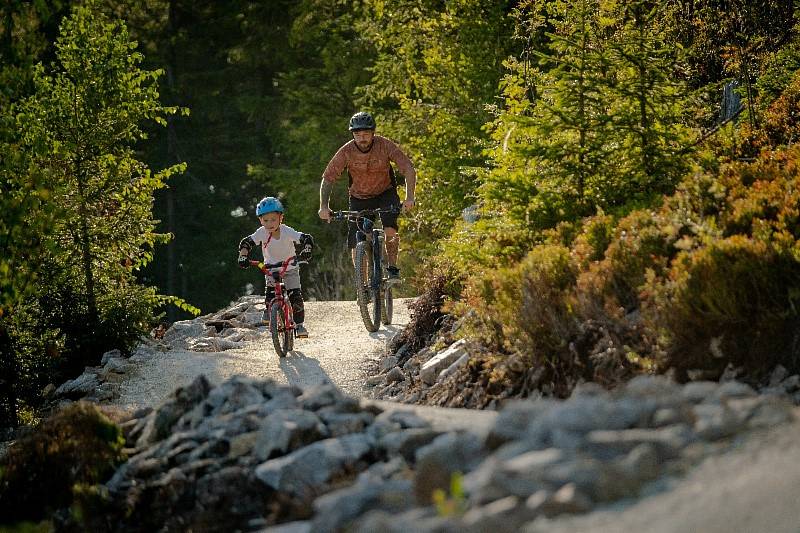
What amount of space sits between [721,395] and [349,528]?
1924mm

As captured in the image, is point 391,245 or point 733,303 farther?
point 391,245

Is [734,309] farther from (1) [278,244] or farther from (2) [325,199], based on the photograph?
(2) [325,199]

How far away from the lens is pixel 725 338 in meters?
7.04

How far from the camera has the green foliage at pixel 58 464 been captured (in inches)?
258

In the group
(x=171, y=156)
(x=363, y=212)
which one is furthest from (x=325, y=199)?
(x=171, y=156)

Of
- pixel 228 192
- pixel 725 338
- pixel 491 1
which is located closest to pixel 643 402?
pixel 725 338

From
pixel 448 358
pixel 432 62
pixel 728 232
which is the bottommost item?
pixel 448 358

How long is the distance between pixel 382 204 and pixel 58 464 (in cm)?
678

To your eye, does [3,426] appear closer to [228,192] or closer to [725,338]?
[725,338]

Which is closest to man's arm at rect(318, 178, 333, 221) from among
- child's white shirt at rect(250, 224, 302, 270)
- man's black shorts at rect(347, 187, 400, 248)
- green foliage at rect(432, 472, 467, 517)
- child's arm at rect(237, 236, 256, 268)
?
man's black shorts at rect(347, 187, 400, 248)

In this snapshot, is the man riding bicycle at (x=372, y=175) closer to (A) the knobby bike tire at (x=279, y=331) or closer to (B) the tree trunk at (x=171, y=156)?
(A) the knobby bike tire at (x=279, y=331)

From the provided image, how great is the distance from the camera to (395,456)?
5.53 meters

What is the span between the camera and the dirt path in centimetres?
1110

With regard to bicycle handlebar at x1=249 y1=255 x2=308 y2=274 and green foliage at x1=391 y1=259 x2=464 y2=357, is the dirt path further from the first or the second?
bicycle handlebar at x1=249 y1=255 x2=308 y2=274
